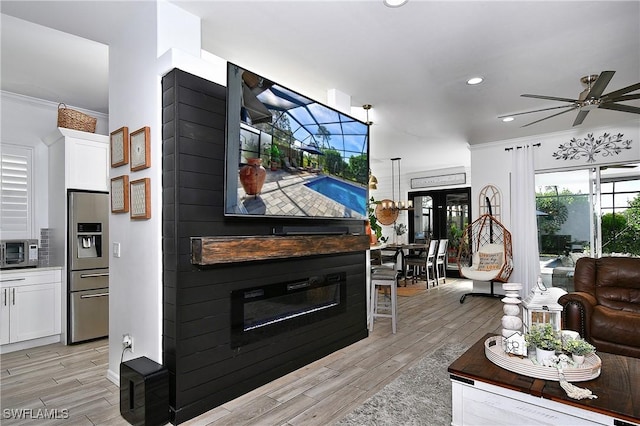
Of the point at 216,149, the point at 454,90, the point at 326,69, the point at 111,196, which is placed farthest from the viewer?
the point at 454,90

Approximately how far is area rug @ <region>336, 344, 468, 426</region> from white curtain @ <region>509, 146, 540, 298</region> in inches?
142

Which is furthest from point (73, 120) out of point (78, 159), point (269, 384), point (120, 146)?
point (269, 384)

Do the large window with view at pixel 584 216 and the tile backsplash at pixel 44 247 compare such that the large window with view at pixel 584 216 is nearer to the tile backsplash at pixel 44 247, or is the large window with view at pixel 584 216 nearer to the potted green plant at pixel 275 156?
the potted green plant at pixel 275 156

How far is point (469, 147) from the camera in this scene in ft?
22.1

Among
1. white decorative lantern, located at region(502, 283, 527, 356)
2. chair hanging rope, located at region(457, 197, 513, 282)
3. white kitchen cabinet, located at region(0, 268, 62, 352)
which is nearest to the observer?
Result: white decorative lantern, located at region(502, 283, 527, 356)

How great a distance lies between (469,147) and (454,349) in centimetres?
Result: 435

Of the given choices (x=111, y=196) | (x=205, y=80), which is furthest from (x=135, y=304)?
(x=205, y=80)

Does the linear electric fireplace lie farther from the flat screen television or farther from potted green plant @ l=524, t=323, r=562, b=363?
potted green plant @ l=524, t=323, r=562, b=363

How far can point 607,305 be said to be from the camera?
11.0ft

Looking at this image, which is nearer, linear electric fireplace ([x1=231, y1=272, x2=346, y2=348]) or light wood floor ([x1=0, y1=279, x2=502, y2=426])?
light wood floor ([x1=0, y1=279, x2=502, y2=426])

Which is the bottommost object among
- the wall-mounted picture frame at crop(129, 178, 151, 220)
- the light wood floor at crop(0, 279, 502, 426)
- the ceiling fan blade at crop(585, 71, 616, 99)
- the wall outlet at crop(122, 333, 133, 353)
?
the light wood floor at crop(0, 279, 502, 426)

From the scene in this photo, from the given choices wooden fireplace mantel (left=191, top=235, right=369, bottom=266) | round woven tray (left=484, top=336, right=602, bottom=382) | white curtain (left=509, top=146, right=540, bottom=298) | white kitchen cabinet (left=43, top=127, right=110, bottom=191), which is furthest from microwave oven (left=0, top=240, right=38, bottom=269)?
white curtain (left=509, top=146, right=540, bottom=298)

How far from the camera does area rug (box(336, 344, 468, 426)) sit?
2.23 metres

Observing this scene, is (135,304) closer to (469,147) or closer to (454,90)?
(454,90)
